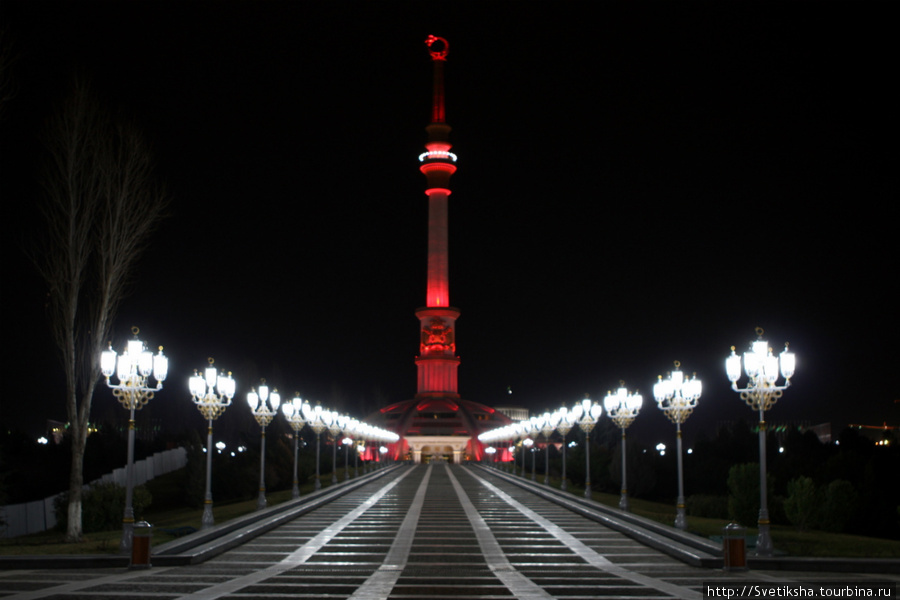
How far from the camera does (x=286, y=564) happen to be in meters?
18.4

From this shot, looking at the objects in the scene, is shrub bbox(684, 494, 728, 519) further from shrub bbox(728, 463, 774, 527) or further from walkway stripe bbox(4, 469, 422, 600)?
walkway stripe bbox(4, 469, 422, 600)

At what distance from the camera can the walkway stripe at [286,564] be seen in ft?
47.2

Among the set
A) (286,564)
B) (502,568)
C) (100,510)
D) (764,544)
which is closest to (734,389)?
(764,544)

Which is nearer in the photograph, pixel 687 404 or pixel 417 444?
pixel 687 404

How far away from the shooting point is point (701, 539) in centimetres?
1989

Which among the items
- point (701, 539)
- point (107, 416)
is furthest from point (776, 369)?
point (107, 416)

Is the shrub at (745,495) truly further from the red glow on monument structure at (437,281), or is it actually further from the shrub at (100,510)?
Answer: the red glow on monument structure at (437,281)

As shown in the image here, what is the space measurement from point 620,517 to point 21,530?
1972cm

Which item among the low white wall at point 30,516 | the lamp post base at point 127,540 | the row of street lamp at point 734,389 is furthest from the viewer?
the low white wall at point 30,516

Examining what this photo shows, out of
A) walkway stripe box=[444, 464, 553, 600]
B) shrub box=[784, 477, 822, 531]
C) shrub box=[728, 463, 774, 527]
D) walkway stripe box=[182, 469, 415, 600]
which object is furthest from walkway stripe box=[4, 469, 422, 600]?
shrub box=[728, 463, 774, 527]

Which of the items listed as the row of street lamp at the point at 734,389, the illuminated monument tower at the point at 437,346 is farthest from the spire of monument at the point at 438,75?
the row of street lamp at the point at 734,389

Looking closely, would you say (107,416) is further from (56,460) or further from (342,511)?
(342,511)

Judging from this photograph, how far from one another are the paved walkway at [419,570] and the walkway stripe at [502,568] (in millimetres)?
25

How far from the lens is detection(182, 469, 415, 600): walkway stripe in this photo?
14389mm
